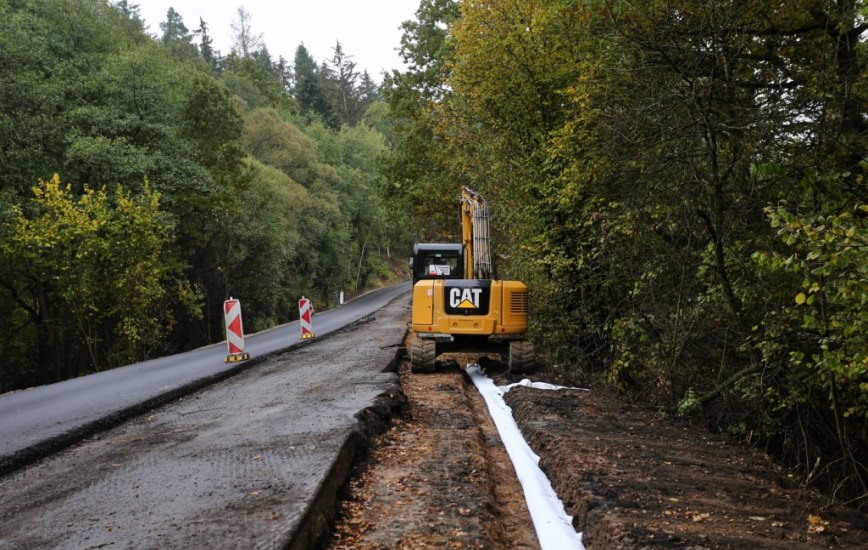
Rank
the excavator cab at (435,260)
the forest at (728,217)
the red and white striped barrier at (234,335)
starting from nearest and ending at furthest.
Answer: the forest at (728,217) → the red and white striped barrier at (234,335) → the excavator cab at (435,260)

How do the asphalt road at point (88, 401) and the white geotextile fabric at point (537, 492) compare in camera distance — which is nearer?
the white geotextile fabric at point (537, 492)

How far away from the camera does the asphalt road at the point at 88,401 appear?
6961mm

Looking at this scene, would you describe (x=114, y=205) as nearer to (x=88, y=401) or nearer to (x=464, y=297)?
(x=88, y=401)

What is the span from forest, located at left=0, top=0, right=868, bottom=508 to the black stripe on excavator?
3.91ft

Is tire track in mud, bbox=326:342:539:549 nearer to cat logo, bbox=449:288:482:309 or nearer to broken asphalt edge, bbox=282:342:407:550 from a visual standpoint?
broken asphalt edge, bbox=282:342:407:550

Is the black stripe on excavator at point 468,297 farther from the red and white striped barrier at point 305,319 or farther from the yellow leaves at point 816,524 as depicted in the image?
the red and white striped barrier at point 305,319

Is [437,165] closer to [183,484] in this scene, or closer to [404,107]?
[404,107]

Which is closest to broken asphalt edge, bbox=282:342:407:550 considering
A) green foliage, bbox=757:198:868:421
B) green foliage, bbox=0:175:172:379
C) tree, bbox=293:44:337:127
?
green foliage, bbox=757:198:868:421

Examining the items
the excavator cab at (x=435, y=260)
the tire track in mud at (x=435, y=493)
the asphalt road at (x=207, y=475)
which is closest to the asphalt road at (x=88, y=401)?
the asphalt road at (x=207, y=475)

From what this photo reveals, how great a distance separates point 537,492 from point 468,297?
6445 mm

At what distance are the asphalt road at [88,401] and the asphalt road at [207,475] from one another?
262 mm

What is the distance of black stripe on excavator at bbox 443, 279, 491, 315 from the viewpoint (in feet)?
38.2

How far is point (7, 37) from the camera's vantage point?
2123 cm

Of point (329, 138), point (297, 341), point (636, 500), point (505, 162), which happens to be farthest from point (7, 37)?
point (329, 138)
